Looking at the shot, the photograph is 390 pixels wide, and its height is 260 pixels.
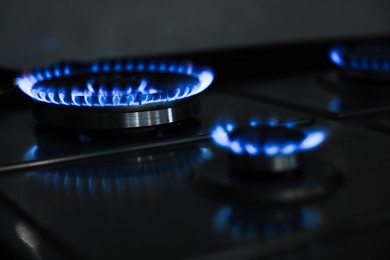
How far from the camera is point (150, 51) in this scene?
1.50 meters

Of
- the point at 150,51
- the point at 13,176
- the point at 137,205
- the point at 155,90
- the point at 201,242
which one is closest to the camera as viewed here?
the point at 201,242

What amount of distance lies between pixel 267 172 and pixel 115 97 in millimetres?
317

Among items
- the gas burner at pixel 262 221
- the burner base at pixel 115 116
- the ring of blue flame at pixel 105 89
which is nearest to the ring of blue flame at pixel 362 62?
the ring of blue flame at pixel 105 89

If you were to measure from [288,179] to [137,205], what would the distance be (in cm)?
16

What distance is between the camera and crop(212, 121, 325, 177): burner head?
0.69m

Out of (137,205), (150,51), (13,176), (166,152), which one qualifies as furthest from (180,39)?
(137,205)

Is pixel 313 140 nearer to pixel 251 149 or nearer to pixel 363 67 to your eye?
pixel 251 149

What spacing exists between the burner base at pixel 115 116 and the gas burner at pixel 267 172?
229 mm

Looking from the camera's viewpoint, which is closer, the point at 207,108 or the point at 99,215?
the point at 99,215

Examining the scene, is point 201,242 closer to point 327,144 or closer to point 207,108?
point 327,144

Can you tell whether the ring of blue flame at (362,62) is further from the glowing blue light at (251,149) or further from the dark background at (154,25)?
the glowing blue light at (251,149)

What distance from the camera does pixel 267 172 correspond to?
2.27 feet

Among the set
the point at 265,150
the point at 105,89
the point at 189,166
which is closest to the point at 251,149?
the point at 265,150

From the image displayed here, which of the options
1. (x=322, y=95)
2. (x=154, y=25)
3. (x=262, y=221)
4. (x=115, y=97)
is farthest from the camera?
(x=154, y=25)
